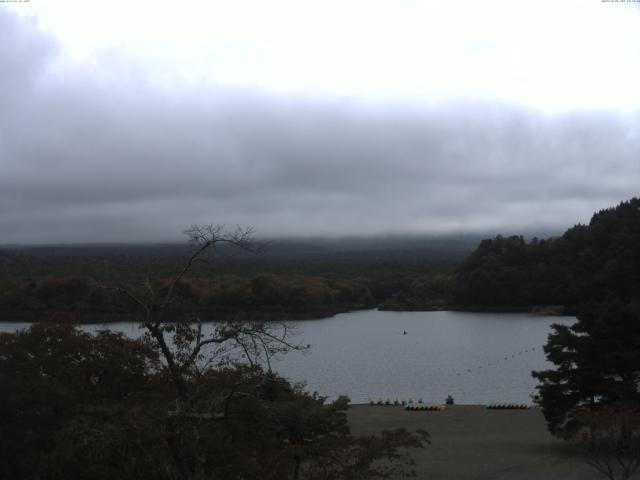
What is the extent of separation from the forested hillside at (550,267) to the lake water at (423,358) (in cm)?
793

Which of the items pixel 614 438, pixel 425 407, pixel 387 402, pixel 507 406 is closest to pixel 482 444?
pixel 614 438

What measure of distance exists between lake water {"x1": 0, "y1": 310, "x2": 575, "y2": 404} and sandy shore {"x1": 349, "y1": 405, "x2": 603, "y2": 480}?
5159mm

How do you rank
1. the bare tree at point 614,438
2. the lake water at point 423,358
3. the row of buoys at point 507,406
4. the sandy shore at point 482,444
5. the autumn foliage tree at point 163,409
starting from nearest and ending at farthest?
the autumn foliage tree at point 163,409 → the bare tree at point 614,438 → the sandy shore at point 482,444 → the row of buoys at point 507,406 → the lake water at point 423,358

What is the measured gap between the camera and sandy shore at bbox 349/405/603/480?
818 inches

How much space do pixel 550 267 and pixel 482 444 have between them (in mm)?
79672

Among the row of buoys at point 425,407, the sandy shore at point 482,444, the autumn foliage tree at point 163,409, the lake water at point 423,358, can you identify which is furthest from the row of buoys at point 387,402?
the autumn foliage tree at point 163,409

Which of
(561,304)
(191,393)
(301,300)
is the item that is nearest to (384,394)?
(191,393)

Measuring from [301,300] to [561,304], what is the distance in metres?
35.3

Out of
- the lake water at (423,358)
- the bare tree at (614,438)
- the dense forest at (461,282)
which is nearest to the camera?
the bare tree at (614,438)

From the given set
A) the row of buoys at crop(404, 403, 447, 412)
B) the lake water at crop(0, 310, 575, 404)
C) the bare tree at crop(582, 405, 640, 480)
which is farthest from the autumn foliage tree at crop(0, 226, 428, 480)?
the row of buoys at crop(404, 403, 447, 412)

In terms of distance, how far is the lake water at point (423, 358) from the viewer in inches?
1679

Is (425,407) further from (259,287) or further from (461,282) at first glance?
(461,282)

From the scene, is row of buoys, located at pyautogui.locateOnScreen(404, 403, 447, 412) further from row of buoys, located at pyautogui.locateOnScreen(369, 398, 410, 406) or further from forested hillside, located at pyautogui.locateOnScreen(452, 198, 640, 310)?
forested hillside, located at pyautogui.locateOnScreen(452, 198, 640, 310)

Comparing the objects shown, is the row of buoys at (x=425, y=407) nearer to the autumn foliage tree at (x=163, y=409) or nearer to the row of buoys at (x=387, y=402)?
the row of buoys at (x=387, y=402)
